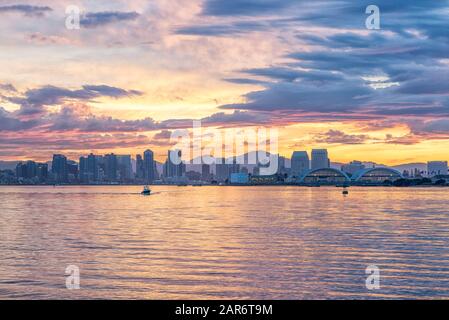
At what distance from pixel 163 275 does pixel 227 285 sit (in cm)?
430

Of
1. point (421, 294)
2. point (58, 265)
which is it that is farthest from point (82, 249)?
point (421, 294)

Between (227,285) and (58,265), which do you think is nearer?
(227,285)

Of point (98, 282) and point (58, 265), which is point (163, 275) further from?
point (58, 265)

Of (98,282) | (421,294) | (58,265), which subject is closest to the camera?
(421,294)

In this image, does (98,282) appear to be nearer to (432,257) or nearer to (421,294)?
(421,294)

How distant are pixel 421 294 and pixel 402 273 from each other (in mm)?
5439
